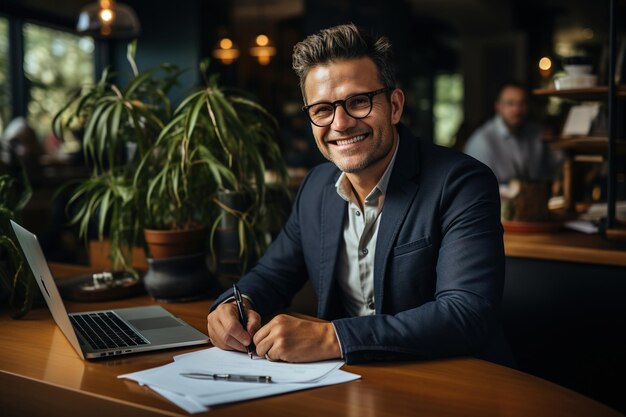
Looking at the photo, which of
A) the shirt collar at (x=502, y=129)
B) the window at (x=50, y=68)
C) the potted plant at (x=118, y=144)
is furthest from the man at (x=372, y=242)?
the window at (x=50, y=68)

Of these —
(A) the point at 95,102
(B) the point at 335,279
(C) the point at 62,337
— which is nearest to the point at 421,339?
(B) the point at 335,279

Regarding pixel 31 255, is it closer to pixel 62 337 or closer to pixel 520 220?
pixel 62 337

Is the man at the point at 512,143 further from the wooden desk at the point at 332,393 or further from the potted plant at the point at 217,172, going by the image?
the wooden desk at the point at 332,393

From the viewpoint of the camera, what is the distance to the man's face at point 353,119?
66.1 inches

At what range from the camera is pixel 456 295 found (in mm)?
1487

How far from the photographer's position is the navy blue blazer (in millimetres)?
1407

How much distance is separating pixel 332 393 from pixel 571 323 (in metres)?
1.69

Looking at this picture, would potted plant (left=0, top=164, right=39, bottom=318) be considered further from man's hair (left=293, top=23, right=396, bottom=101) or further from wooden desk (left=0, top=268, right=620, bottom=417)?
man's hair (left=293, top=23, right=396, bottom=101)

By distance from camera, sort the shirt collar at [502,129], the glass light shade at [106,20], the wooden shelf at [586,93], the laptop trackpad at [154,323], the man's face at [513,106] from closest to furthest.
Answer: the laptop trackpad at [154,323] < the wooden shelf at [586,93] < the glass light shade at [106,20] < the man's face at [513,106] < the shirt collar at [502,129]

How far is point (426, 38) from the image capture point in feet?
40.1

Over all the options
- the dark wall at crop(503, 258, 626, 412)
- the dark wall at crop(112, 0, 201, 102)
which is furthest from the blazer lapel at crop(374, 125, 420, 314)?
the dark wall at crop(112, 0, 201, 102)

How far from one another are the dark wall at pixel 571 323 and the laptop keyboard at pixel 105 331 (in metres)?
1.67

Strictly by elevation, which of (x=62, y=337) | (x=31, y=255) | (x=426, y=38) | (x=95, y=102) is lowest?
(x=62, y=337)

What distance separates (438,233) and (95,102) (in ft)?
4.49
